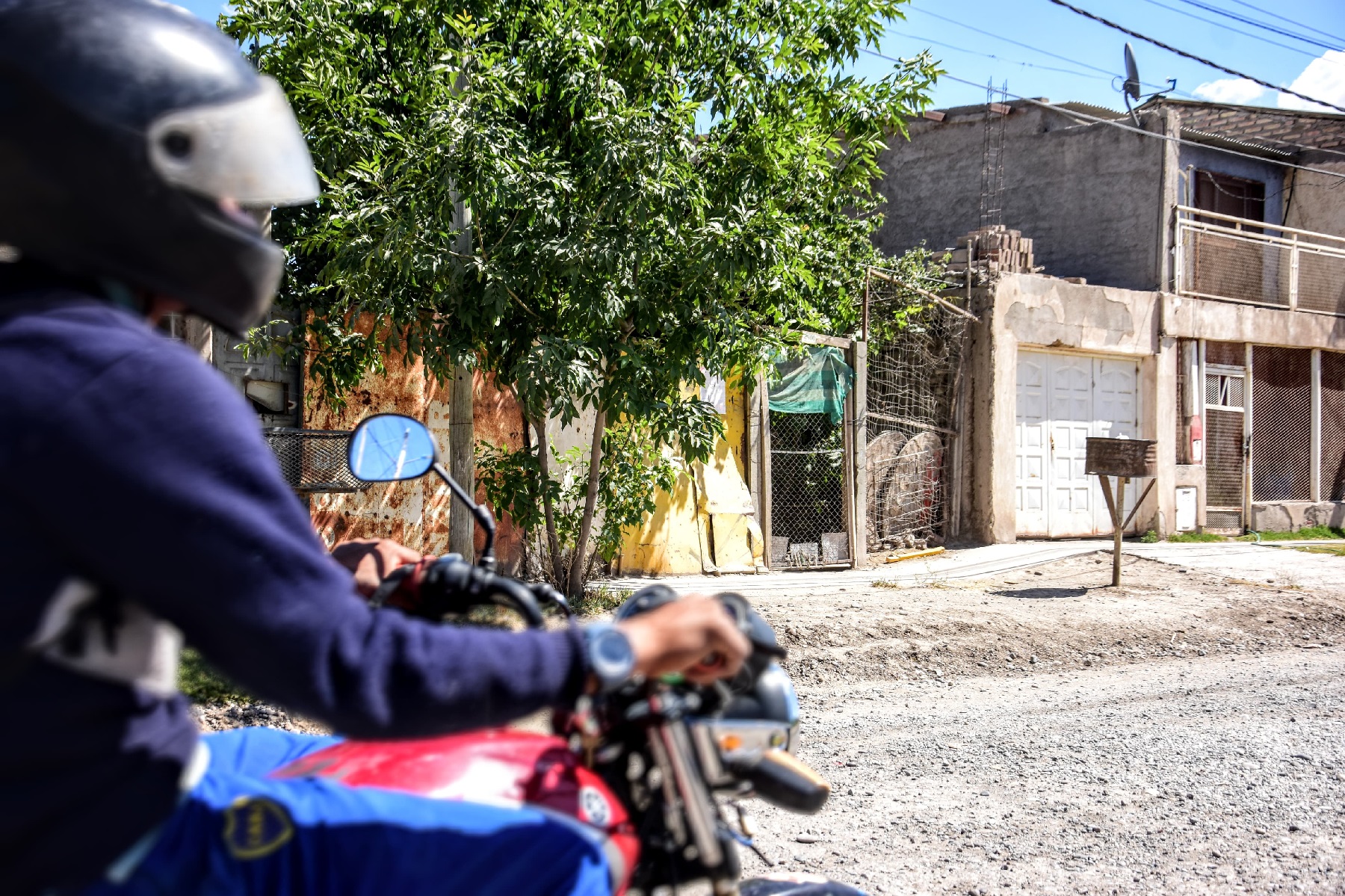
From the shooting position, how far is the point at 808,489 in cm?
1110

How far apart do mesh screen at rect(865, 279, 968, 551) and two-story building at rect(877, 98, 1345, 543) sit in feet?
1.08

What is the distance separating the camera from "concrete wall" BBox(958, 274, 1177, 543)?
512 inches

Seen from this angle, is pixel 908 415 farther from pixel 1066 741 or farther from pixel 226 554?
pixel 226 554

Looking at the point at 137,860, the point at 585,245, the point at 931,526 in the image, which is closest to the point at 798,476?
the point at 931,526

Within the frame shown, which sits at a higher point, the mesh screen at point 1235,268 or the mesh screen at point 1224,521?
the mesh screen at point 1235,268

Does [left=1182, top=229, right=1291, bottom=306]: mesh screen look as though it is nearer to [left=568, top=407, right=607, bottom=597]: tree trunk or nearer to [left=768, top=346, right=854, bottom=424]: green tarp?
[left=768, top=346, right=854, bottom=424]: green tarp

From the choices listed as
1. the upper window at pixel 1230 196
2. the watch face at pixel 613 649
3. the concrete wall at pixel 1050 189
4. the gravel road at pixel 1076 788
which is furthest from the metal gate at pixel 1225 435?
the watch face at pixel 613 649

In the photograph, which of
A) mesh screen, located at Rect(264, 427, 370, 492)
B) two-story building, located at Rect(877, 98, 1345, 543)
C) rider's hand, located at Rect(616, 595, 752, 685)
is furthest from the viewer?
two-story building, located at Rect(877, 98, 1345, 543)

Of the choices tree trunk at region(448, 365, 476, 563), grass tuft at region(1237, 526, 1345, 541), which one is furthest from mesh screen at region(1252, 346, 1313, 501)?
tree trunk at region(448, 365, 476, 563)

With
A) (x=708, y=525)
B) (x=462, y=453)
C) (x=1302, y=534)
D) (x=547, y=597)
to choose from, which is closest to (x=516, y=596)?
(x=547, y=597)

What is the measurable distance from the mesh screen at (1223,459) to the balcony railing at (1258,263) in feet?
5.94

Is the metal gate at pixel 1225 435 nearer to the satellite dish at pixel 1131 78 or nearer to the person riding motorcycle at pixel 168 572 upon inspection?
the satellite dish at pixel 1131 78

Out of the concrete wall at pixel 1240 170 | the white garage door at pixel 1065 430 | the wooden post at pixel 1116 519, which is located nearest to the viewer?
the wooden post at pixel 1116 519

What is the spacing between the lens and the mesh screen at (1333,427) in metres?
16.7
